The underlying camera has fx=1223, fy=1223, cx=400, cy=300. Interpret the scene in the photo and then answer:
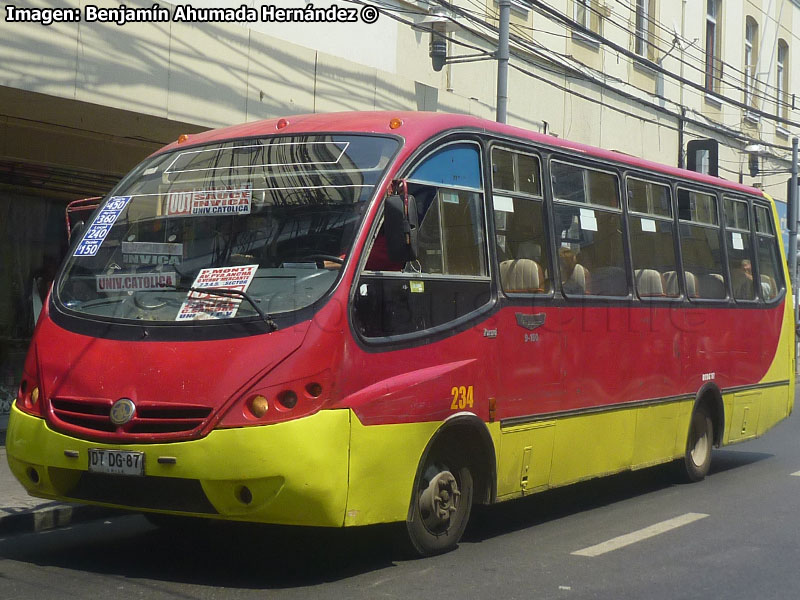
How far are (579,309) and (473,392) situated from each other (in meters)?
1.62

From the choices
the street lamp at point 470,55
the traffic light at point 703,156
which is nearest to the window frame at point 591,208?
the street lamp at point 470,55

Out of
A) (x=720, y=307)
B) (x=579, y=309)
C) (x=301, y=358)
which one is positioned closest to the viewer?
(x=301, y=358)

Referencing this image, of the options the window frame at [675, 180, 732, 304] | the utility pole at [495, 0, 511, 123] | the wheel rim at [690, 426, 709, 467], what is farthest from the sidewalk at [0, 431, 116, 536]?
the utility pole at [495, 0, 511, 123]

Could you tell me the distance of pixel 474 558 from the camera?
7.28 metres

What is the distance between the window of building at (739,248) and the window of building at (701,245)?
27 centimetres

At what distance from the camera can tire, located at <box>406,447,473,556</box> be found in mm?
7031

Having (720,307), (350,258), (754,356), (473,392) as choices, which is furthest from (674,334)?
(350,258)

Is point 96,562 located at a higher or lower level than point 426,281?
lower

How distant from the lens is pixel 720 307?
11.2 meters

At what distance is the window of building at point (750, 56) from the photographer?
30750mm

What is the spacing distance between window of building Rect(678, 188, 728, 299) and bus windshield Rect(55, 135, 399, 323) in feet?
14.3

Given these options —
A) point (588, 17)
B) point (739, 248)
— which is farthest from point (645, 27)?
point (739, 248)

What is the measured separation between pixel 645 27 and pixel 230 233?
66.0 ft

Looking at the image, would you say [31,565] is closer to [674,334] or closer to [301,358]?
[301,358]
